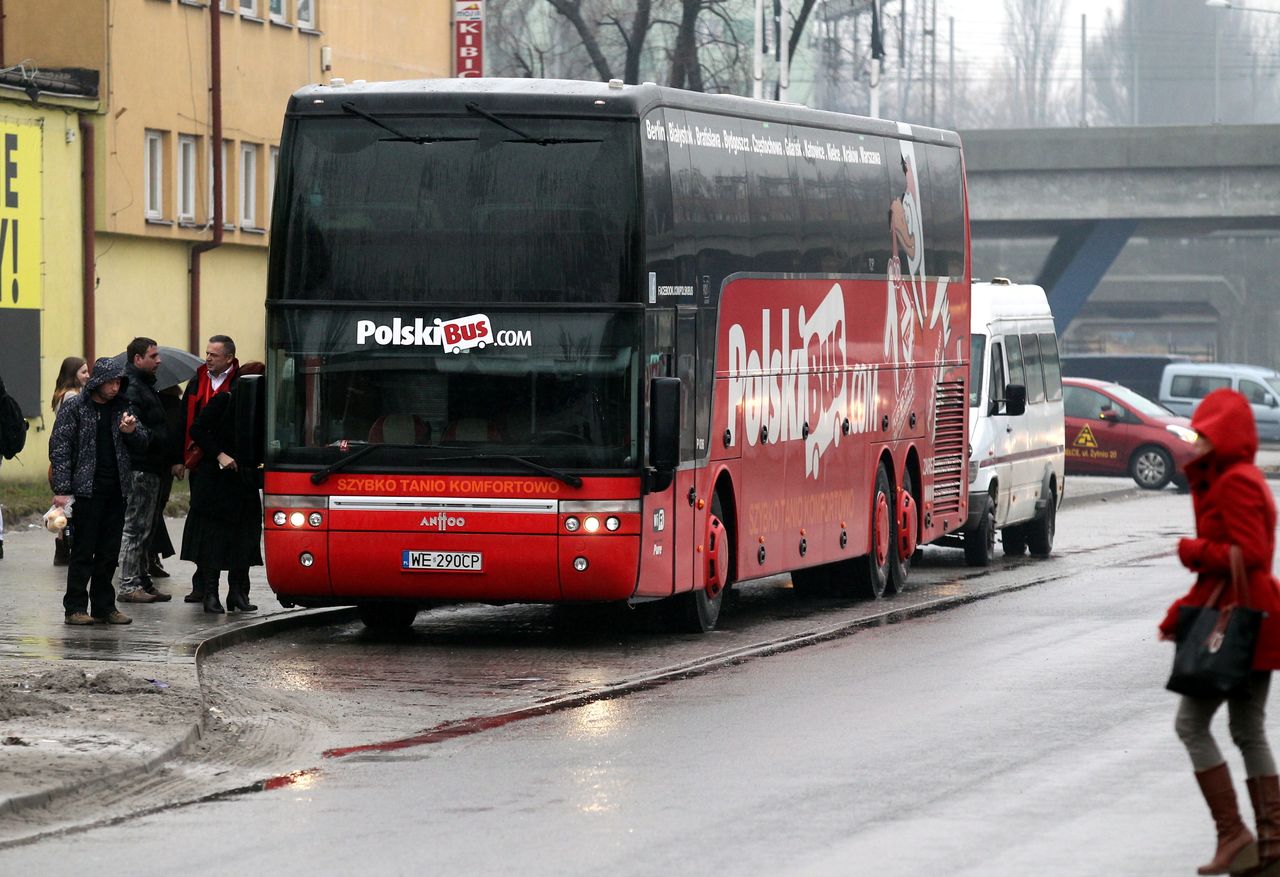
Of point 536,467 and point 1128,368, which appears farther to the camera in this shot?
point 1128,368

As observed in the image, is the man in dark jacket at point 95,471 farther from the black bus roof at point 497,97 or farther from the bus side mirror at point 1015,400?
the bus side mirror at point 1015,400

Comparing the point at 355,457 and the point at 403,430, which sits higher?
the point at 403,430

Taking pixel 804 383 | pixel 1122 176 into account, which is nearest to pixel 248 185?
pixel 804 383

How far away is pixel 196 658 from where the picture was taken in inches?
587

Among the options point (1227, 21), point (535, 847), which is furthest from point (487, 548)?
point (1227, 21)

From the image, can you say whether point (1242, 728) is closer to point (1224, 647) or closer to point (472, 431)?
point (1224, 647)

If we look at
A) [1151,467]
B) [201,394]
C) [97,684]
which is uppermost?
[201,394]

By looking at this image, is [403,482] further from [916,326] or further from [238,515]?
[916,326]

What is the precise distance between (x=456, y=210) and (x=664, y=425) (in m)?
1.85

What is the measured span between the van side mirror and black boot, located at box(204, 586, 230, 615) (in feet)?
30.3

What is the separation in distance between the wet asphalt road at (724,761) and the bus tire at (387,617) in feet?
0.80

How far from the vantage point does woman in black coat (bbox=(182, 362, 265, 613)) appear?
58.3ft

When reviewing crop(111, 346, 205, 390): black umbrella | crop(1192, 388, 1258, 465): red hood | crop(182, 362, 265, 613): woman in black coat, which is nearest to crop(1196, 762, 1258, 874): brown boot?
crop(1192, 388, 1258, 465): red hood

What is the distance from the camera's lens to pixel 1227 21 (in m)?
166
